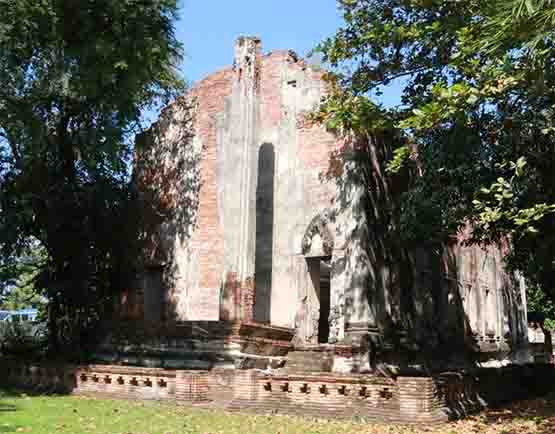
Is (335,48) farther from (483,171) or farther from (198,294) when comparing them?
(198,294)

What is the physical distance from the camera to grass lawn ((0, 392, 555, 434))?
941cm

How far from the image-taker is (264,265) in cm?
1827

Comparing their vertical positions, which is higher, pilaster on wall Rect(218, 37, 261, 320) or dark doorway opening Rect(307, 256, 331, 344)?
pilaster on wall Rect(218, 37, 261, 320)

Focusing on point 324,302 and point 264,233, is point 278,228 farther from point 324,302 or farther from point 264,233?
point 324,302

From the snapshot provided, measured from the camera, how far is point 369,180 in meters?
16.2

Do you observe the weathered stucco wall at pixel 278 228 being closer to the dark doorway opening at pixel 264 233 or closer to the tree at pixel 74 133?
the dark doorway opening at pixel 264 233

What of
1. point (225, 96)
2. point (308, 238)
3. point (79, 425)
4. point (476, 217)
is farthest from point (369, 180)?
point (79, 425)

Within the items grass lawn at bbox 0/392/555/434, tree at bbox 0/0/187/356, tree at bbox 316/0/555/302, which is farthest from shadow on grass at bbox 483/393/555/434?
tree at bbox 0/0/187/356

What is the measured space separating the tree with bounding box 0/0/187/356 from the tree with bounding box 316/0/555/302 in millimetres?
5693

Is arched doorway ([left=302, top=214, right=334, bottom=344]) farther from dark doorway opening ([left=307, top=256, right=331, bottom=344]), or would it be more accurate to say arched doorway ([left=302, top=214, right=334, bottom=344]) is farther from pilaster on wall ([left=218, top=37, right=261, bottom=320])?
pilaster on wall ([left=218, top=37, right=261, bottom=320])

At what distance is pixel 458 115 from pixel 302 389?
531 cm

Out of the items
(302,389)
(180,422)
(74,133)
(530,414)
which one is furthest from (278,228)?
(180,422)

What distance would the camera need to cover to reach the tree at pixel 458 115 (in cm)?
987

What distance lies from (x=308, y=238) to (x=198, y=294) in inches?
151
